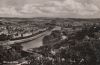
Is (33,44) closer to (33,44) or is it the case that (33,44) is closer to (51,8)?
(33,44)

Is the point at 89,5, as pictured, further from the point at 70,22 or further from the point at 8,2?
the point at 8,2

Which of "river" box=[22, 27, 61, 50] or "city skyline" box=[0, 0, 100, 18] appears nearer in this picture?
"river" box=[22, 27, 61, 50]

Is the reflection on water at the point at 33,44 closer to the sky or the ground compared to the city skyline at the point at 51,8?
closer to the ground

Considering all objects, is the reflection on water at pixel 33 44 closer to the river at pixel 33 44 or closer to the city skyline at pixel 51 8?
the river at pixel 33 44

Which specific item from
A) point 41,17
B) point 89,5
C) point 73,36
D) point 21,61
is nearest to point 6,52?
point 21,61

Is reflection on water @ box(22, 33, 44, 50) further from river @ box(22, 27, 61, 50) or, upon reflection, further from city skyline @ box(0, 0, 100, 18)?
city skyline @ box(0, 0, 100, 18)

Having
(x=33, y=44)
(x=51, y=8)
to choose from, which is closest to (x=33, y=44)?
(x=33, y=44)

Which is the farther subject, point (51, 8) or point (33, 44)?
point (51, 8)

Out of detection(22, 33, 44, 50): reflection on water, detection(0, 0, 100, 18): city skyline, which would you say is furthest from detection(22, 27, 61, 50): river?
detection(0, 0, 100, 18): city skyline

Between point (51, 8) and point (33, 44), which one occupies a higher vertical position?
point (51, 8)

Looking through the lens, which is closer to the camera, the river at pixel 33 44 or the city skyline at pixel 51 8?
the river at pixel 33 44

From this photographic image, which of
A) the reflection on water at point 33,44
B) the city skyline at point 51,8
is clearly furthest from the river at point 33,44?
the city skyline at point 51,8
